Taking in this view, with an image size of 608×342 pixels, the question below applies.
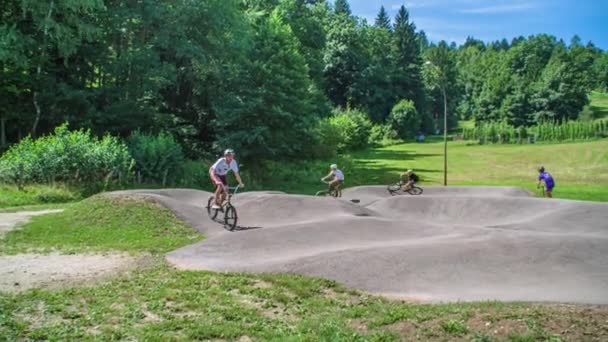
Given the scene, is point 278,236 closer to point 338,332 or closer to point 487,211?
point 338,332

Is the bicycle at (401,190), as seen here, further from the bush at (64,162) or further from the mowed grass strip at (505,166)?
the bush at (64,162)

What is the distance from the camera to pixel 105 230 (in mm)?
15055

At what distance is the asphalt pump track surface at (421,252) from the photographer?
368 inches

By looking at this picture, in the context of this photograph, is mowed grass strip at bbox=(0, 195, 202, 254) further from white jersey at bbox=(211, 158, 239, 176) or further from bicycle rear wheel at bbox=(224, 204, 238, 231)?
white jersey at bbox=(211, 158, 239, 176)

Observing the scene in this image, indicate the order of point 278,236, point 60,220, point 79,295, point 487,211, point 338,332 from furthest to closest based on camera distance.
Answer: point 487,211, point 60,220, point 278,236, point 79,295, point 338,332

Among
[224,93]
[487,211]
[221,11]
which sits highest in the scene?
[221,11]

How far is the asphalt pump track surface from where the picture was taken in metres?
9.36

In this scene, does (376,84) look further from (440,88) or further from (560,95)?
(560,95)

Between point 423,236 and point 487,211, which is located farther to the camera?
point 487,211

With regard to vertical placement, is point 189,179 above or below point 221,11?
below

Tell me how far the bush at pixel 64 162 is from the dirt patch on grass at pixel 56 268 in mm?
12644

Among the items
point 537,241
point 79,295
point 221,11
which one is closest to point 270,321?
point 79,295

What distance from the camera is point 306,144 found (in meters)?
36.3

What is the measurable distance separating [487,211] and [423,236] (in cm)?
630
